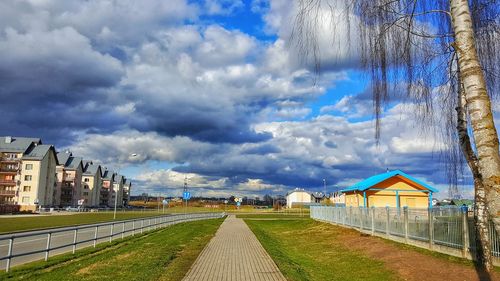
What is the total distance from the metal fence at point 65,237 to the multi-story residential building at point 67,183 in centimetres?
6515

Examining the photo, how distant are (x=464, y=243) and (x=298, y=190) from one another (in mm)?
140913

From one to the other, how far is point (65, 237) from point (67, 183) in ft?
300

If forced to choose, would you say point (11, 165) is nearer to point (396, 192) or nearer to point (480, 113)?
point (396, 192)

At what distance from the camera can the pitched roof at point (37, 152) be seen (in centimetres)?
8800

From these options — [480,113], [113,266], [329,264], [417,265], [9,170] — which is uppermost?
[9,170]

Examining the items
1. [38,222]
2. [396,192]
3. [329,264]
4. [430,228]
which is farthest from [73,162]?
[430,228]

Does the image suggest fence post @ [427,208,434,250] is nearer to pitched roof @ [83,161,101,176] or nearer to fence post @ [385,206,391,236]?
fence post @ [385,206,391,236]

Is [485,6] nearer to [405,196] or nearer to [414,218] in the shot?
[414,218]

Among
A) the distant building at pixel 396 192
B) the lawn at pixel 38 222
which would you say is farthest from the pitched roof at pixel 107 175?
the distant building at pixel 396 192

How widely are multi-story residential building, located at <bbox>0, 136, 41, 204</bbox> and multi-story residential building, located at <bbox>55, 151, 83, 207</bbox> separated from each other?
1699 cm

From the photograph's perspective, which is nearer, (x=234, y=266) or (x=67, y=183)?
(x=234, y=266)

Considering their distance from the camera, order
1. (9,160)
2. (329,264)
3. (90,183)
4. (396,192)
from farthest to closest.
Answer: (90,183) < (9,160) < (396,192) < (329,264)

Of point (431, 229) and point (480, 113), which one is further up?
point (480, 113)

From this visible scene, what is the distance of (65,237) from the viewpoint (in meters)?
23.7
